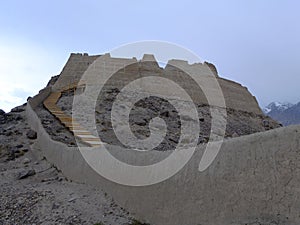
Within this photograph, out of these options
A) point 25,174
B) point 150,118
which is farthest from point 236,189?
point 150,118

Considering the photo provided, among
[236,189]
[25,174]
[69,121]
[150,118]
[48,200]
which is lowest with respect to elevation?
[48,200]

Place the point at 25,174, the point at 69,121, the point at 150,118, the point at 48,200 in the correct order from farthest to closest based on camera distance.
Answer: the point at 150,118, the point at 69,121, the point at 25,174, the point at 48,200

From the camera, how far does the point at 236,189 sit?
2902 mm

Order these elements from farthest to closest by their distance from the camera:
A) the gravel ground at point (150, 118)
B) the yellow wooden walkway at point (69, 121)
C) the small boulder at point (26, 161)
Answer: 1. the gravel ground at point (150, 118)
2. the small boulder at point (26, 161)
3. the yellow wooden walkway at point (69, 121)

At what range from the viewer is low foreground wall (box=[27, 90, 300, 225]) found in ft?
8.22

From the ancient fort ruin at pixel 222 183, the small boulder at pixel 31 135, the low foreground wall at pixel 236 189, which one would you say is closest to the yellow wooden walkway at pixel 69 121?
the ancient fort ruin at pixel 222 183

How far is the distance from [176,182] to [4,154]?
22.4 feet

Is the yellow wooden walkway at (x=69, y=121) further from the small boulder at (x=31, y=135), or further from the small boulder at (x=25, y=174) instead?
the small boulder at (x=25, y=174)

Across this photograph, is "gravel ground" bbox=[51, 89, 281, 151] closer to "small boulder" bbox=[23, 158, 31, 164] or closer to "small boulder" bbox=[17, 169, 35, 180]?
"small boulder" bbox=[23, 158, 31, 164]

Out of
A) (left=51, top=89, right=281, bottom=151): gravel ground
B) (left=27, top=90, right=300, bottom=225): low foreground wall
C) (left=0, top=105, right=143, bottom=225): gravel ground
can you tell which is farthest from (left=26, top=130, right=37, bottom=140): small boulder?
(left=27, top=90, right=300, bottom=225): low foreground wall

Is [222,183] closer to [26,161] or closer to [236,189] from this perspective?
[236,189]

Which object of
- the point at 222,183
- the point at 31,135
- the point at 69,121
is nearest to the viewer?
the point at 222,183

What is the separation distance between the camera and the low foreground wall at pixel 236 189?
8.22ft

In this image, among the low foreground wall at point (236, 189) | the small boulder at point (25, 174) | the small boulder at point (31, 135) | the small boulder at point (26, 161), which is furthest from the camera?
the small boulder at point (31, 135)
